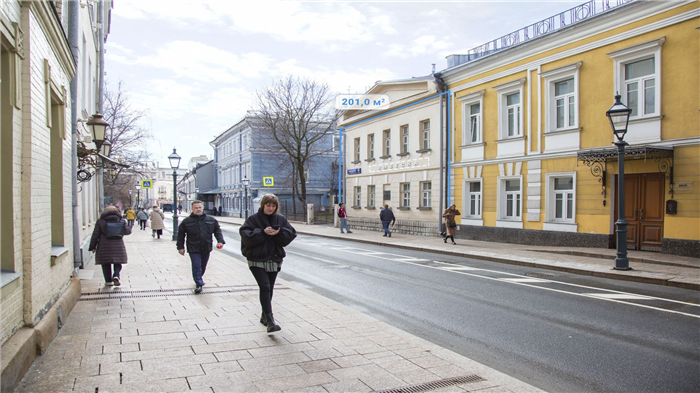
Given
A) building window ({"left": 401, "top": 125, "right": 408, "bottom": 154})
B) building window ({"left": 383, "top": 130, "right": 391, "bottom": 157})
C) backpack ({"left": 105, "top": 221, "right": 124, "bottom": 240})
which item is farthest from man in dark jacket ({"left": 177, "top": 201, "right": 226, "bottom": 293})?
building window ({"left": 383, "top": 130, "right": 391, "bottom": 157})

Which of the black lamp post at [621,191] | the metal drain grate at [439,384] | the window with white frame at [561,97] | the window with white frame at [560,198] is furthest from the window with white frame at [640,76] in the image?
the metal drain grate at [439,384]

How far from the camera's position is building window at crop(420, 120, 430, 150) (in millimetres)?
23703

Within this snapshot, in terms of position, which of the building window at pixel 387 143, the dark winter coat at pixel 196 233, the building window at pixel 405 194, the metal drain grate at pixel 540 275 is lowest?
the metal drain grate at pixel 540 275

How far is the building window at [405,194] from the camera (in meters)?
25.2

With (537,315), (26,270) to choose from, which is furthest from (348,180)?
(26,270)

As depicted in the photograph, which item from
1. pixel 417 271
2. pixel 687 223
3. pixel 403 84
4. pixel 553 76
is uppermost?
pixel 403 84

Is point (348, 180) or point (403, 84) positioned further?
point (348, 180)

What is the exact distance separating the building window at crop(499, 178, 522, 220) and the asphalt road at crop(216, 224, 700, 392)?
21.7 feet

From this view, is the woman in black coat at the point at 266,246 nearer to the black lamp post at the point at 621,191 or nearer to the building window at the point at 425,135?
the black lamp post at the point at 621,191

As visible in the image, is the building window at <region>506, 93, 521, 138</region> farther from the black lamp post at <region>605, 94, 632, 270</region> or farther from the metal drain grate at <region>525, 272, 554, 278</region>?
the metal drain grate at <region>525, 272, 554, 278</region>

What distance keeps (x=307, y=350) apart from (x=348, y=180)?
1041 inches

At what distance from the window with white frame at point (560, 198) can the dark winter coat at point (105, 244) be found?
13621 mm

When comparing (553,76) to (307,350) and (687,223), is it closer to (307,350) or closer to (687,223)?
(687,223)

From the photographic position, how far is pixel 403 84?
25.1m
